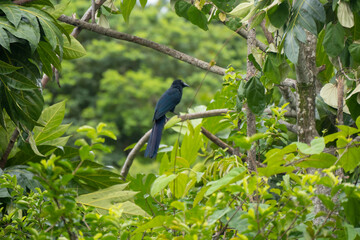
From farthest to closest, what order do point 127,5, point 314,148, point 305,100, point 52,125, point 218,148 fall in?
point 52,125
point 127,5
point 218,148
point 305,100
point 314,148

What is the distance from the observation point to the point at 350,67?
56.1 inches

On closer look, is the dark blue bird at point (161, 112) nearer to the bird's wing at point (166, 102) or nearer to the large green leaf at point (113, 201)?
the bird's wing at point (166, 102)

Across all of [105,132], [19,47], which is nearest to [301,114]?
[105,132]

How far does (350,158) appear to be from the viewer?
932 mm

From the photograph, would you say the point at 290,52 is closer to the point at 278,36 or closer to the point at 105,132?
the point at 278,36

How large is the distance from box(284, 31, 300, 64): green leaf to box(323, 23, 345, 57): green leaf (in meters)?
0.08

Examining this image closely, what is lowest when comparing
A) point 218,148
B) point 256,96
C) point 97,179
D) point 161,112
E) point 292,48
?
point 161,112

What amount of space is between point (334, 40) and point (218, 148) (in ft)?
1.95

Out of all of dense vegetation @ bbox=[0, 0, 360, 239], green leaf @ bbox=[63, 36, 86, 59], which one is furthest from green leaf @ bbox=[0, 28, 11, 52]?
green leaf @ bbox=[63, 36, 86, 59]

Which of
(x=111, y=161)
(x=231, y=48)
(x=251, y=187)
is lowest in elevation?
(x=111, y=161)

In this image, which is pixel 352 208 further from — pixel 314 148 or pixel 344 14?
pixel 344 14

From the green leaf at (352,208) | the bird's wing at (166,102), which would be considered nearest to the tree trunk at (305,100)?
the green leaf at (352,208)

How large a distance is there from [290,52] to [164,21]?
450 inches

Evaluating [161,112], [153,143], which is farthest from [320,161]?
[161,112]
